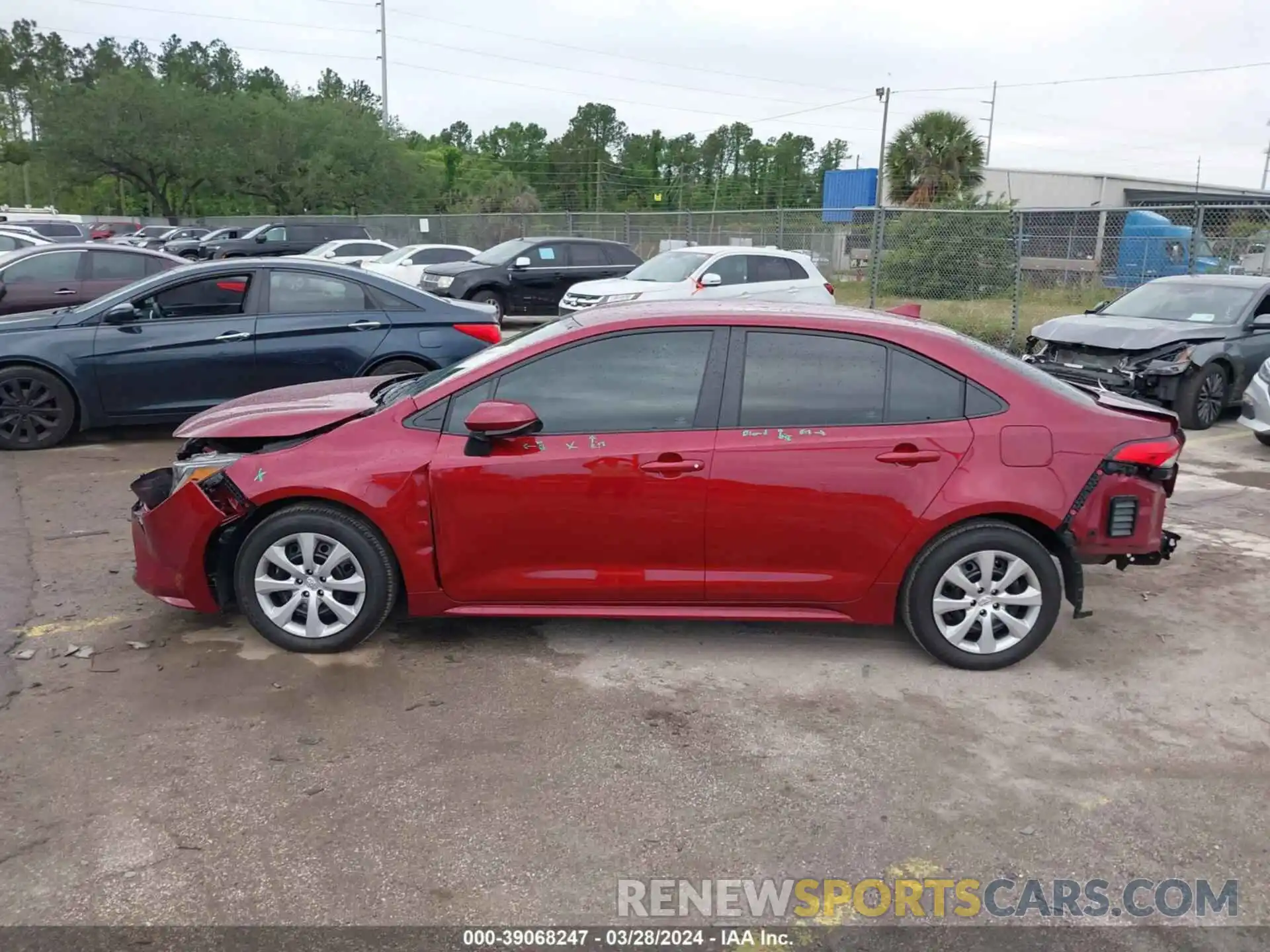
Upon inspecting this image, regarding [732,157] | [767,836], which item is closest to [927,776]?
[767,836]

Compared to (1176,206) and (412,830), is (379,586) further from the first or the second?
(1176,206)

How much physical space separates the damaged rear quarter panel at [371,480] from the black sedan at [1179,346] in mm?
7241

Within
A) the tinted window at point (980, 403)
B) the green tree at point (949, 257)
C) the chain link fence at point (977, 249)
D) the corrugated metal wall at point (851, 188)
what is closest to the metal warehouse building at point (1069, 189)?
the corrugated metal wall at point (851, 188)

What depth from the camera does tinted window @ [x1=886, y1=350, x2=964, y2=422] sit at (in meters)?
4.41

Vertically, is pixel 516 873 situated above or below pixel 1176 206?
below

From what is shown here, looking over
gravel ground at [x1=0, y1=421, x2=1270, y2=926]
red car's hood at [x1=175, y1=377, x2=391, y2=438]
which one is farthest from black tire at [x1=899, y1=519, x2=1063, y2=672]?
red car's hood at [x1=175, y1=377, x2=391, y2=438]

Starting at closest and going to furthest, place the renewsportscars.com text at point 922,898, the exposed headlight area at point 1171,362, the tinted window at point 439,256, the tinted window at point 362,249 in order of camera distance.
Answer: the renewsportscars.com text at point 922,898
the exposed headlight area at point 1171,362
the tinted window at point 439,256
the tinted window at point 362,249

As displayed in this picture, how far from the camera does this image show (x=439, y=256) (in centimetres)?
2234

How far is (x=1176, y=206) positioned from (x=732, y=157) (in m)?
92.0

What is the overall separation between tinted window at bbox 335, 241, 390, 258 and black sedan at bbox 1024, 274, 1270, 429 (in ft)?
57.5

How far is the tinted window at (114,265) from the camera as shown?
11617mm

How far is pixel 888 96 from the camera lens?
49188mm

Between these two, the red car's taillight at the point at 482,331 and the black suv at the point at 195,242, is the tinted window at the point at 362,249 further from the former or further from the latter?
the red car's taillight at the point at 482,331

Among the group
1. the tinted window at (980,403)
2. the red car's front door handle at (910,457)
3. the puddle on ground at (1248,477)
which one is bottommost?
the puddle on ground at (1248,477)
